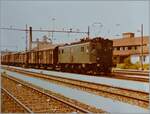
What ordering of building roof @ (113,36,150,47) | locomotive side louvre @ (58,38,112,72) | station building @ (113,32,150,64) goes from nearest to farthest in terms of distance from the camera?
locomotive side louvre @ (58,38,112,72), station building @ (113,32,150,64), building roof @ (113,36,150,47)

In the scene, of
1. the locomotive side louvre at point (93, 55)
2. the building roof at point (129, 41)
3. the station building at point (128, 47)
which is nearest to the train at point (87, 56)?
the locomotive side louvre at point (93, 55)

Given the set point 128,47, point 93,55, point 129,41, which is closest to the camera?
point 93,55

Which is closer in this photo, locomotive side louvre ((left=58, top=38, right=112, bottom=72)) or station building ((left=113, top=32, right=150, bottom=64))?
locomotive side louvre ((left=58, top=38, right=112, bottom=72))

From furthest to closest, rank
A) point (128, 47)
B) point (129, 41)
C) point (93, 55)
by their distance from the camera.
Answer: point (129, 41) < point (128, 47) < point (93, 55)

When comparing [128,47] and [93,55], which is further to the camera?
[128,47]

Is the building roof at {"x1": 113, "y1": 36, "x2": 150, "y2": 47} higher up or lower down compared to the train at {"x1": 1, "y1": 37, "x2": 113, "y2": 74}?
higher up

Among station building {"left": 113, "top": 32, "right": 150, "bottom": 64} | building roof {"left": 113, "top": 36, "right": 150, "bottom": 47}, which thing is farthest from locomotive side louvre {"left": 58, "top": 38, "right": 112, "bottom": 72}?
building roof {"left": 113, "top": 36, "right": 150, "bottom": 47}

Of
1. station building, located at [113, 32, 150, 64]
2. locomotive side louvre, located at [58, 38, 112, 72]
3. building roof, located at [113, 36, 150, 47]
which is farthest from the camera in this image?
building roof, located at [113, 36, 150, 47]

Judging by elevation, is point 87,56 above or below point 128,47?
below

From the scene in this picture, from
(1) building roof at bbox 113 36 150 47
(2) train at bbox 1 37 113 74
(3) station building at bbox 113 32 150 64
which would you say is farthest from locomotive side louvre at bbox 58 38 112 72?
(1) building roof at bbox 113 36 150 47

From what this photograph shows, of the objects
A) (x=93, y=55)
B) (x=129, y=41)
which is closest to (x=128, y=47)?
(x=129, y=41)

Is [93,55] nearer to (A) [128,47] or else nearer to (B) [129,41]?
(A) [128,47]

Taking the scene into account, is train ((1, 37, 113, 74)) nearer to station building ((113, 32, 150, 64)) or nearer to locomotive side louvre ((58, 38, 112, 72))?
locomotive side louvre ((58, 38, 112, 72))

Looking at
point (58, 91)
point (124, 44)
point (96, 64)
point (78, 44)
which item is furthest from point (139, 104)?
point (124, 44)
